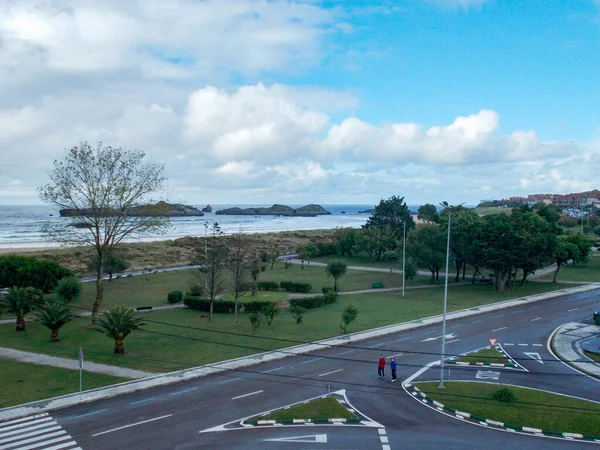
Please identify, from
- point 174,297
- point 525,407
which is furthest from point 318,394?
point 174,297

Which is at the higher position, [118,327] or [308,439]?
[118,327]

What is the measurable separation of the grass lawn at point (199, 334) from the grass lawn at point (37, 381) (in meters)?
2.36

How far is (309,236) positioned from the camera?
442 ft

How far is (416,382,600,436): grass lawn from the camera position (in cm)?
1902

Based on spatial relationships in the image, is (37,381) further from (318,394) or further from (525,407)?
(525,407)

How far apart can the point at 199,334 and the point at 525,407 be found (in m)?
21.4

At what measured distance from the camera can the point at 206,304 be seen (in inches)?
1649

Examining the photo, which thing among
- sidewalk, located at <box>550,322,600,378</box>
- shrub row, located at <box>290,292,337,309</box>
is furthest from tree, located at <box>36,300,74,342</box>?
sidewalk, located at <box>550,322,600,378</box>

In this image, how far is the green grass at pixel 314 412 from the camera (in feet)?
64.3

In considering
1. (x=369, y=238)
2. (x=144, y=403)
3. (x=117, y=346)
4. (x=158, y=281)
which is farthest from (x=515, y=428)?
(x=369, y=238)

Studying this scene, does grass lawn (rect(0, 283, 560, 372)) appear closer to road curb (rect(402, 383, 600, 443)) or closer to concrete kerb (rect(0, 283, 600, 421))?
concrete kerb (rect(0, 283, 600, 421))

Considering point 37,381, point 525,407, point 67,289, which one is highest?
point 67,289

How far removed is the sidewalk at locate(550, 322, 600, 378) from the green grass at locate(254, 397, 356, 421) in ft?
46.3

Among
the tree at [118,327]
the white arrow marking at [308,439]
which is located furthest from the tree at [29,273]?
the white arrow marking at [308,439]
